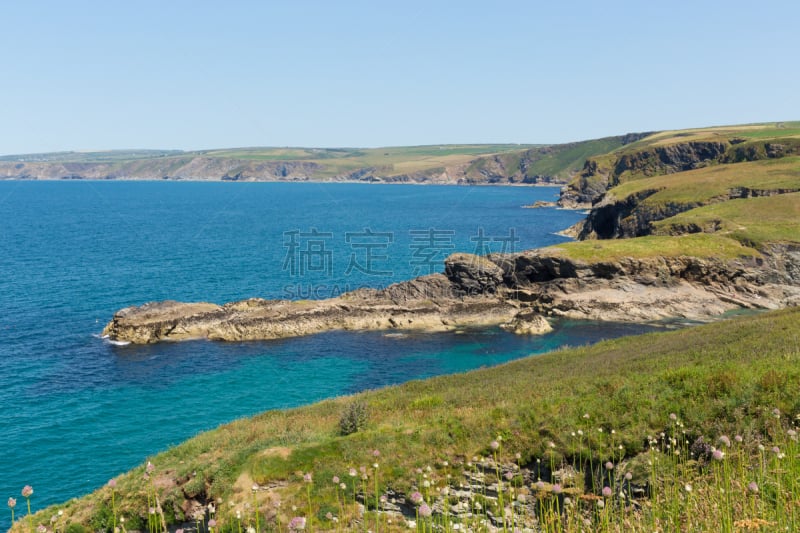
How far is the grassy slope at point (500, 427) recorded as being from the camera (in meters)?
17.0

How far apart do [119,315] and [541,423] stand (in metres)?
53.3

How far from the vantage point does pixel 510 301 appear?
70.6m

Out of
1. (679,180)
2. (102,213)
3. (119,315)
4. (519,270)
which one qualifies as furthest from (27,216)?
(679,180)

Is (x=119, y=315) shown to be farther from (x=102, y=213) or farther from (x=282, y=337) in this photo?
(x=102, y=213)

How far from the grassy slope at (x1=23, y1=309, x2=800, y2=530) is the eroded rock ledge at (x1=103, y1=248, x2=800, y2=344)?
124 feet

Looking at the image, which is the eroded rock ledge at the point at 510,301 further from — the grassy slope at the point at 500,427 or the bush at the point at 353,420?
the bush at the point at 353,420

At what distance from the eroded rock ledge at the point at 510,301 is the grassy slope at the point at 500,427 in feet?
124

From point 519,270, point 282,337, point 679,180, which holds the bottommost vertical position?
point 282,337

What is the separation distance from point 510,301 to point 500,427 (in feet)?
172

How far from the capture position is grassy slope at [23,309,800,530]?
17016mm

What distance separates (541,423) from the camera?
1883 centimetres

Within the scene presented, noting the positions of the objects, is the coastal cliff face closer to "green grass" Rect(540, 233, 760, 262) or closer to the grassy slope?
"green grass" Rect(540, 233, 760, 262)

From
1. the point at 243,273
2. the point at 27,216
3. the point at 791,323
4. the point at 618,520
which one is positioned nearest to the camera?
the point at 618,520

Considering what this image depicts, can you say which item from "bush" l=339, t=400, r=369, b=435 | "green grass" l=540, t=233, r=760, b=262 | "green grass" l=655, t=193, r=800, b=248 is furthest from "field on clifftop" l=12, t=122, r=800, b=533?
"green grass" l=655, t=193, r=800, b=248
